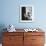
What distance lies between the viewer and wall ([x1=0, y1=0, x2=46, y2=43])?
13.7 feet

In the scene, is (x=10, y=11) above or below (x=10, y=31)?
above

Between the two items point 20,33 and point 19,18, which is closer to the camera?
point 20,33

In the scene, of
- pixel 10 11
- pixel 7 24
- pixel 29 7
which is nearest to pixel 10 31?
pixel 7 24

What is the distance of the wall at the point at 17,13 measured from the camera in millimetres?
4176

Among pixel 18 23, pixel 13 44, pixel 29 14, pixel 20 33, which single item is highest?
pixel 29 14

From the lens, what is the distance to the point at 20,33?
145 inches

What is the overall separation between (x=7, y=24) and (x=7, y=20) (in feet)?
0.44

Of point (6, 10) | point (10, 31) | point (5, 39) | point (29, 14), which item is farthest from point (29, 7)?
point (5, 39)

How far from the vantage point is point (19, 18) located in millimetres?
4199

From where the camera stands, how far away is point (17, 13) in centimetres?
420

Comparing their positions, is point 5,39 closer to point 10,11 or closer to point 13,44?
point 13,44

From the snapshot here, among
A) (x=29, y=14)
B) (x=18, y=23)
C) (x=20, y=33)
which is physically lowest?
(x=20, y=33)

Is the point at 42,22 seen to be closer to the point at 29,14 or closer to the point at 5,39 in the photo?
the point at 29,14

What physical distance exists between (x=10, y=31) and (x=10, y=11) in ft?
2.59
